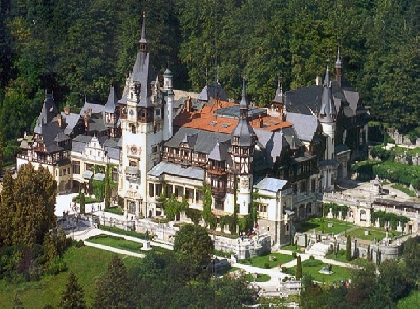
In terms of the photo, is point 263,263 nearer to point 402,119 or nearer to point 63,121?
point 63,121

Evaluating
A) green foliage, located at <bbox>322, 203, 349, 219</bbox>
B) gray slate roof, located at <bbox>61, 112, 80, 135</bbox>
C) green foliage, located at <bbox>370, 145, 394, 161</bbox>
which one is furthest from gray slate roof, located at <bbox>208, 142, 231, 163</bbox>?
green foliage, located at <bbox>370, 145, 394, 161</bbox>

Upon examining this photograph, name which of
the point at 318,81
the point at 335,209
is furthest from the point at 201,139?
the point at 318,81

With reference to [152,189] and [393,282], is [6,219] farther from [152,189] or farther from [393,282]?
[393,282]

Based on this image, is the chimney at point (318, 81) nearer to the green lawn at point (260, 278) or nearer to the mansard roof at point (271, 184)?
the mansard roof at point (271, 184)

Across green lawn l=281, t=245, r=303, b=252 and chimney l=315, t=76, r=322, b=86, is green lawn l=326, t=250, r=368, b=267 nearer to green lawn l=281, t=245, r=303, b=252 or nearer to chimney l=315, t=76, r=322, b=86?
green lawn l=281, t=245, r=303, b=252

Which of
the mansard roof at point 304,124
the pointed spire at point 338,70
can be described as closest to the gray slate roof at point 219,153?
the mansard roof at point 304,124
